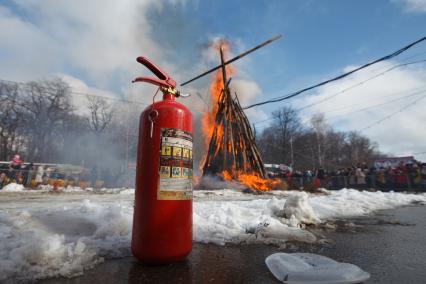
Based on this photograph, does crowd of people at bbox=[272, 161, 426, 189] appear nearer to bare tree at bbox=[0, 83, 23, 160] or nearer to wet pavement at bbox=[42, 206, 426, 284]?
wet pavement at bbox=[42, 206, 426, 284]

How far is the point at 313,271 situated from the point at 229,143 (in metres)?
9.56

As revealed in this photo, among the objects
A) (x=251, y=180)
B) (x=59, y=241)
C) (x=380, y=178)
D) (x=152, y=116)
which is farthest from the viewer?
(x=380, y=178)

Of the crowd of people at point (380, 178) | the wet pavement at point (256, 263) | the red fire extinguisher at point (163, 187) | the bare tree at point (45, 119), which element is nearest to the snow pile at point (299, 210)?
the wet pavement at point (256, 263)

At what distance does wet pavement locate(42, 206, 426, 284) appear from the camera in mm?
1726

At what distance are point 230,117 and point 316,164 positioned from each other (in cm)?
3943

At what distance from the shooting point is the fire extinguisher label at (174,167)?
78.7 inches

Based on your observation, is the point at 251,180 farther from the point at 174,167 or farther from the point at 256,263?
the point at 174,167

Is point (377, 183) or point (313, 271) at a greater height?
point (377, 183)

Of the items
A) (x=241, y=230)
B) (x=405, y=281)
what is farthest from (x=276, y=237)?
(x=405, y=281)

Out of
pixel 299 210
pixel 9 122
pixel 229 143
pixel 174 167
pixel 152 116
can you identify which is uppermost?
pixel 9 122

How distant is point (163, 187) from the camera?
199 centimetres

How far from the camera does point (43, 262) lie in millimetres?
1806

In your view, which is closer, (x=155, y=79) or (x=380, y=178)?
(x=155, y=79)

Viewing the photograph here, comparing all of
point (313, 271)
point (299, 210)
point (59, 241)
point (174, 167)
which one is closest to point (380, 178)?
point (299, 210)
